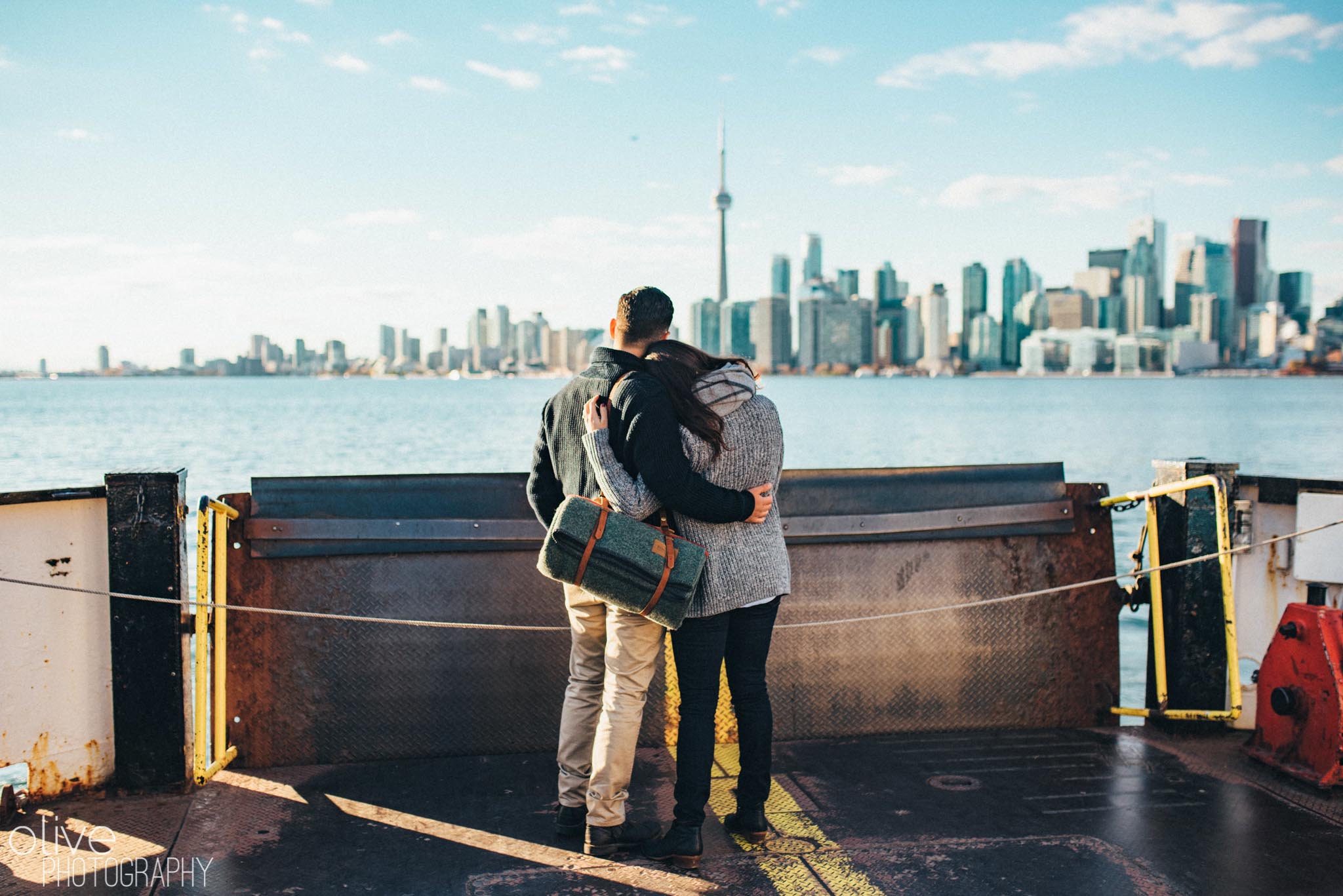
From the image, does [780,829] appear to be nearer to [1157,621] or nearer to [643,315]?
[643,315]

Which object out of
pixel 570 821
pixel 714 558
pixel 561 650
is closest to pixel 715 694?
pixel 714 558

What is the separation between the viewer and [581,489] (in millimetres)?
3650

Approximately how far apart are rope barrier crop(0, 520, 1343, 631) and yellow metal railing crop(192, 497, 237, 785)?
0.07m

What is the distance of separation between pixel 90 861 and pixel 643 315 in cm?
264

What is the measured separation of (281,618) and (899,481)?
2.89 m

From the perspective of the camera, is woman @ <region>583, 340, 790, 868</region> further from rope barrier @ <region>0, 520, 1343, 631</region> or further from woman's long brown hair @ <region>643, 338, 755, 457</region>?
rope barrier @ <region>0, 520, 1343, 631</region>

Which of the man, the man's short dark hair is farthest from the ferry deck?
the man's short dark hair

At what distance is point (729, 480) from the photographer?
355 cm

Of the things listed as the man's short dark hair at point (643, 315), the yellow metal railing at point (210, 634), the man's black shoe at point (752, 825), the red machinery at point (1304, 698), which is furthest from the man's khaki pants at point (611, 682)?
the red machinery at point (1304, 698)

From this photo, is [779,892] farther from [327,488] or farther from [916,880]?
[327,488]

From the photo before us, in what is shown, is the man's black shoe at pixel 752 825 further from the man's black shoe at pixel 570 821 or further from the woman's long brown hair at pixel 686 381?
the woman's long brown hair at pixel 686 381

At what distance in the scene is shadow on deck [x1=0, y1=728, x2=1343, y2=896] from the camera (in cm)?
344

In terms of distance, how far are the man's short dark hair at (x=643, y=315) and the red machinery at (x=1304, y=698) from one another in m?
3.02

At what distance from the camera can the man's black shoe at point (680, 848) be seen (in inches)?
140
